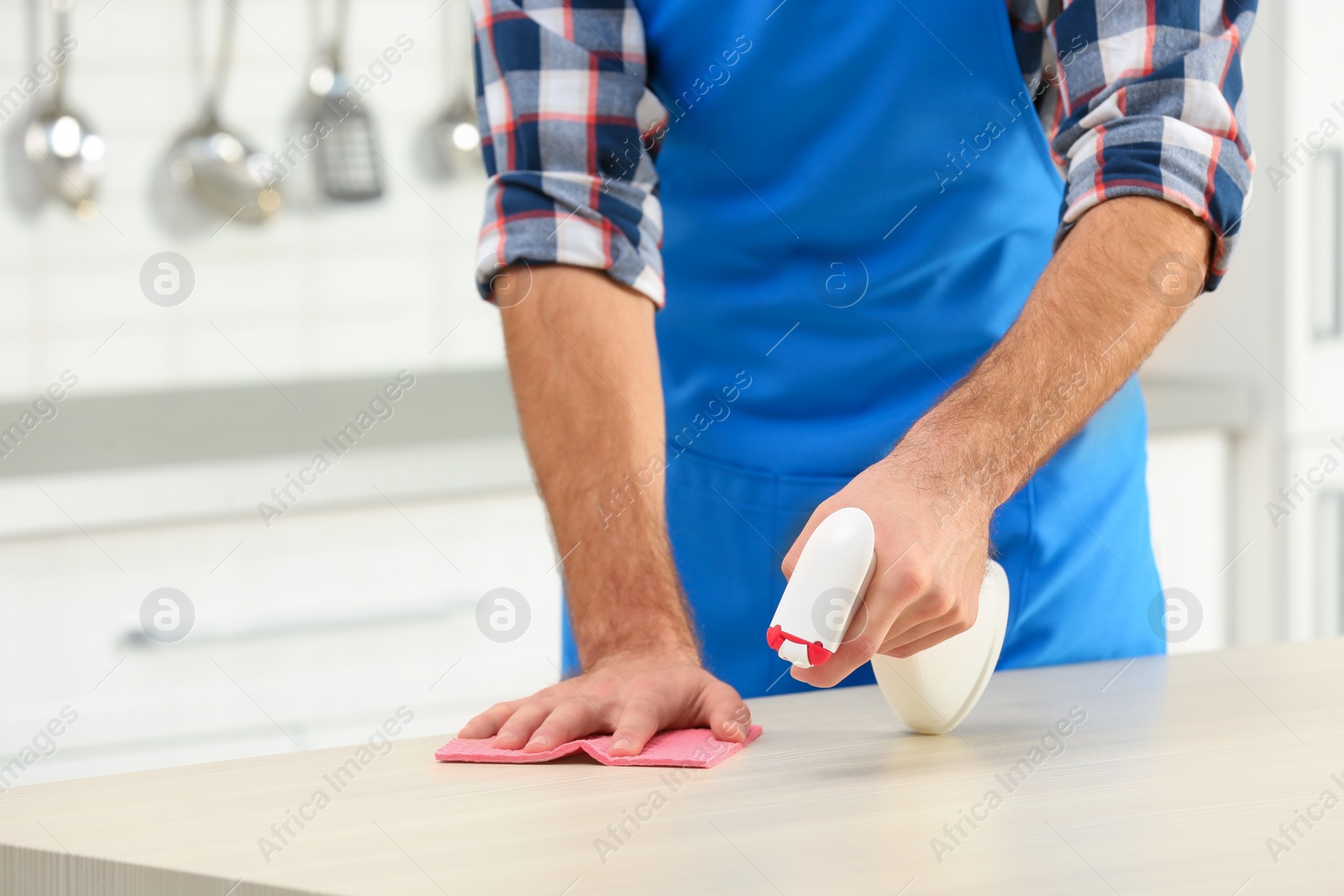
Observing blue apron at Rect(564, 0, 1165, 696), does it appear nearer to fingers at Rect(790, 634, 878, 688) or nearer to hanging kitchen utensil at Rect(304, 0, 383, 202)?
fingers at Rect(790, 634, 878, 688)

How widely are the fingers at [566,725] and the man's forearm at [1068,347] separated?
0.62 feet

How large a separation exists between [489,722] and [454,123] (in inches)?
61.6

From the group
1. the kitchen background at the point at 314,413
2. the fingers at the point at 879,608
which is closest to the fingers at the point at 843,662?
the fingers at the point at 879,608

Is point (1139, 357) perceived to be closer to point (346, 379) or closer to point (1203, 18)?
point (1203, 18)

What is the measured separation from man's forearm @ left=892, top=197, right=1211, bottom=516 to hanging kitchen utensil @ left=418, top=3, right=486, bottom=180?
4.81 ft

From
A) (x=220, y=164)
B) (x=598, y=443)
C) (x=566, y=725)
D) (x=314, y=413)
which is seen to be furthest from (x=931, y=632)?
(x=220, y=164)

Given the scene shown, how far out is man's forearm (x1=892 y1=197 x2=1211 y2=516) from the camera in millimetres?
681

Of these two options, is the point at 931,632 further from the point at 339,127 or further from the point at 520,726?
the point at 339,127

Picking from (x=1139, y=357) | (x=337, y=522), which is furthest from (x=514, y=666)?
(x=1139, y=357)

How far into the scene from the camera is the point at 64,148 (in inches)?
74.1

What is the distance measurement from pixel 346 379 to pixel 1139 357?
1.45 meters

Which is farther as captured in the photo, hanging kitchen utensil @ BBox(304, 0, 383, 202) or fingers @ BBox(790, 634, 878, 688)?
hanging kitchen utensil @ BBox(304, 0, 383, 202)

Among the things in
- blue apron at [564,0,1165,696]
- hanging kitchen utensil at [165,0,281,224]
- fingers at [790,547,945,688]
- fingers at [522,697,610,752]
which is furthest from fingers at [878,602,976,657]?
hanging kitchen utensil at [165,0,281,224]

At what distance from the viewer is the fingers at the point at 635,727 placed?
631 millimetres
